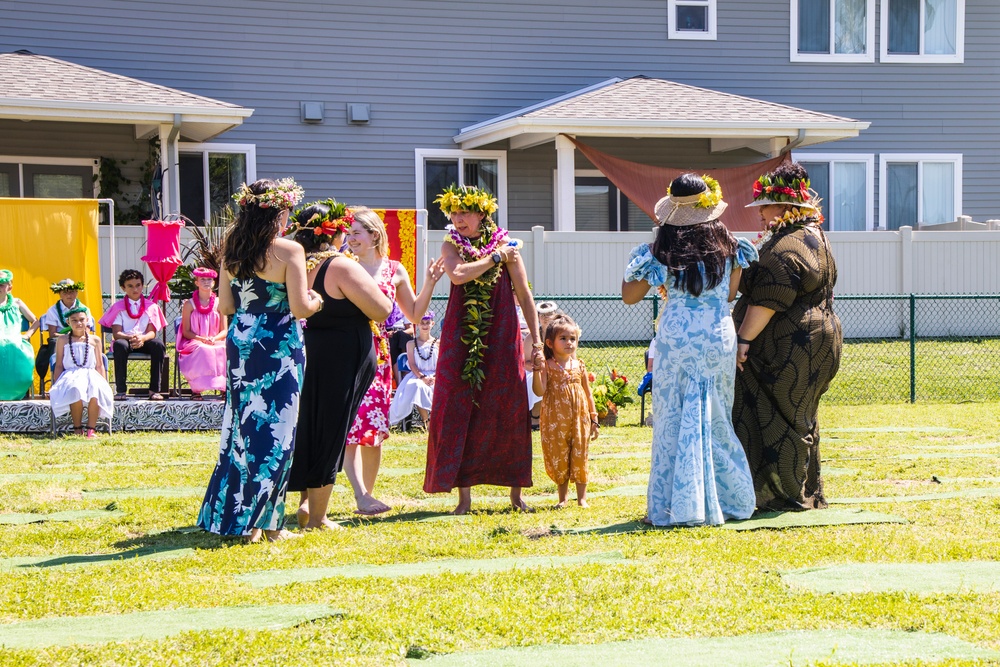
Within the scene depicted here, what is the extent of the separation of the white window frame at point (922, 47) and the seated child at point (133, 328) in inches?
590

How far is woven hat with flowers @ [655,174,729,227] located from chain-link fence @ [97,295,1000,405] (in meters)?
7.42

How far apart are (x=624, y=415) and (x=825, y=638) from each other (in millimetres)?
9286

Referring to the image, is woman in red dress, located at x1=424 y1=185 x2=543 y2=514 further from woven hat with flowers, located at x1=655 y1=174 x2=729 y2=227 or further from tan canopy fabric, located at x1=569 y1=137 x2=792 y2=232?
tan canopy fabric, located at x1=569 y1=137 x2=792 y2=232

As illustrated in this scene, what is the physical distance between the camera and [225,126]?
62.5 feet

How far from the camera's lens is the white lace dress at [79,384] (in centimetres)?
1163

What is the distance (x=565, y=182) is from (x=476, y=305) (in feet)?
40.9

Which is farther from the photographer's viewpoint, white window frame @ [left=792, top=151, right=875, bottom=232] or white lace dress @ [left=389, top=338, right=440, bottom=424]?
white window frame @ [left=792, top=151, right=875, bottom=232]

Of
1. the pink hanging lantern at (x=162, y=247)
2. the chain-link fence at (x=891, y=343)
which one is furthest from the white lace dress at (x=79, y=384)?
the chain-link fence at (x=891, y=343)

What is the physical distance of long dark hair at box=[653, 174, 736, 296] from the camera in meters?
6.83

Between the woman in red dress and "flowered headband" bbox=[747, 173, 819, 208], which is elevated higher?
"flowered headband" bbox=[747, 173, 819, 208]

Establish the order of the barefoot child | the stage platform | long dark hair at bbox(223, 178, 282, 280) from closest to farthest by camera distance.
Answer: long dark hair at bbox(223, 178, 282, 280) → the barefoot child → the stage platform

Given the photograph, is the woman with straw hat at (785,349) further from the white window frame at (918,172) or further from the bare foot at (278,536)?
the white window frame at (918,172)

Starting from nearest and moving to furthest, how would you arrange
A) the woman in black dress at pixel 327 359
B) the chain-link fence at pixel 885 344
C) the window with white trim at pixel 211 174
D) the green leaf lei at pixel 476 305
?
the woman in black dress at pixel 327 359 → the green leaf lei at pixel 476 305 → the chain-link fence at pixel 885 344 → the window with white trim at pixel 211 174

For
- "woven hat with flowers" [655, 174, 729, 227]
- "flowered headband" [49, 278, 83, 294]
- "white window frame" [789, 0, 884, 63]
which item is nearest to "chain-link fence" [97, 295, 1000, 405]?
"flowered headband" [49, 278, 83, 294]
